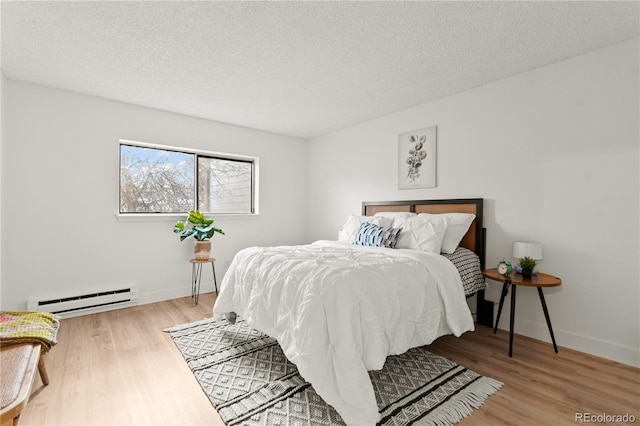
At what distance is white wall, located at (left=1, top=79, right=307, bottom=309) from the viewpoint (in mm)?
2975

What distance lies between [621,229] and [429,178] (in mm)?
1651

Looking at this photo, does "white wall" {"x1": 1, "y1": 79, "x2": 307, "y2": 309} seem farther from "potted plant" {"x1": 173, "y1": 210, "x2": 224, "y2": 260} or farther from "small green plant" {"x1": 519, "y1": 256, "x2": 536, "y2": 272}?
"small green plant" {"x1": 519, "y1": 256, "x2": 536, "y2": 272}

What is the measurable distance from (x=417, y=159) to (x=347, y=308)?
2.45 metres

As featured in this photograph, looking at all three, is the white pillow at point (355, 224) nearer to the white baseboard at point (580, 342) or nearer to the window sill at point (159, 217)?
the white baseboard at point (580, 342)

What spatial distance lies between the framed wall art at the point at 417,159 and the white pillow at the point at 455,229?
592 mm

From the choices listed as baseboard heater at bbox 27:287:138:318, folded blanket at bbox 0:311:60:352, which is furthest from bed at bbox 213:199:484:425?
baseboard heater at bbox 27:287:138:318

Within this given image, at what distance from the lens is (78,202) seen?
329cm

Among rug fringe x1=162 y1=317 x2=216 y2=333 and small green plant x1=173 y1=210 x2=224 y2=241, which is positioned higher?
small green plant x1=173 y1=210 x2=224 y2=241

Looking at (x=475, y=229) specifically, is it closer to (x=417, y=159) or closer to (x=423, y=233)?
(x=423, y=233)

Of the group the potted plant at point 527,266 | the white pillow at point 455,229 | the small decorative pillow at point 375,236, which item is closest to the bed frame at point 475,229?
the white pillow at point 455,229

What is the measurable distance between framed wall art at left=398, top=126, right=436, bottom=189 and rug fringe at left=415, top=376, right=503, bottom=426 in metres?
2.08

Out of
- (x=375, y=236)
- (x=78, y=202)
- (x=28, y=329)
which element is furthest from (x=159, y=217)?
(x=375, y=236)


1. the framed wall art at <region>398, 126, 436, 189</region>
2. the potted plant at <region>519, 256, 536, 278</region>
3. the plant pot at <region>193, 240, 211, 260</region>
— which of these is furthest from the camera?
the plant pot at <region>193, 240, 211, 260</region>

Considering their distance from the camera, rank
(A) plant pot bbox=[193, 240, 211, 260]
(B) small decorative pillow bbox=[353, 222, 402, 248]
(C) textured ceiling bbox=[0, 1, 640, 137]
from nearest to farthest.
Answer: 1. (C) textured ceiling bbox=[0, 1, 640, 137]
2. (B) small decorative pillow bbox=[353, 222, 402, 248]
3. (A) plant pot bbox=[193, 240, 211, 260]
